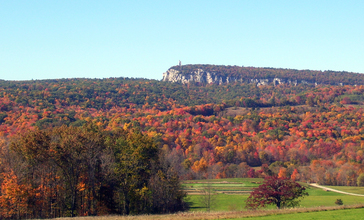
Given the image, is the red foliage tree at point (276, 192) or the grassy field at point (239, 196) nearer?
the red foliage tree at point (276, 192)

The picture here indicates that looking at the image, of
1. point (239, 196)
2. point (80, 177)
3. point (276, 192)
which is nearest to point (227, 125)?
point (239, 196)

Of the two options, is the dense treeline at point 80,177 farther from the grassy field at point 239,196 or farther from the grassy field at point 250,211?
the grassy field at point 239,196

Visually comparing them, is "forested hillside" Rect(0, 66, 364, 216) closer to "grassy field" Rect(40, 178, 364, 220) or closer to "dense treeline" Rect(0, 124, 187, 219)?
"grassy field" Rect(40, 178, 364, 220)

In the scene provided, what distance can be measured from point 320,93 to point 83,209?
174m

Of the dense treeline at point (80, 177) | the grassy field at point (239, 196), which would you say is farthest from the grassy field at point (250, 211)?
the dense treeline at point (80, 177)

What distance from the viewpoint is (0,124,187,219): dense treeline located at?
40781mm

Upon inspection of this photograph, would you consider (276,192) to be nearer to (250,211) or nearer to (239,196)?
(250,211)

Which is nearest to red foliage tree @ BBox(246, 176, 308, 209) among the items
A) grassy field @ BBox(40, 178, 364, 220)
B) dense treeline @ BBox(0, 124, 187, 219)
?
grassy field @ BBox(40, 178, 364, 220)

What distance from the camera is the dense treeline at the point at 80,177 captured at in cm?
4078

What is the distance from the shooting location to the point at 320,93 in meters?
197

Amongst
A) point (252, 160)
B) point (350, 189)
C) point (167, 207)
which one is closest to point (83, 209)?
point (167, 207)

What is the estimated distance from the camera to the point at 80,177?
44.4 metres

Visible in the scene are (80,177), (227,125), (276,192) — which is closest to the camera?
(80,177)

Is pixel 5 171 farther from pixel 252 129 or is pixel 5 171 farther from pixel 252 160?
pixel 252 129
